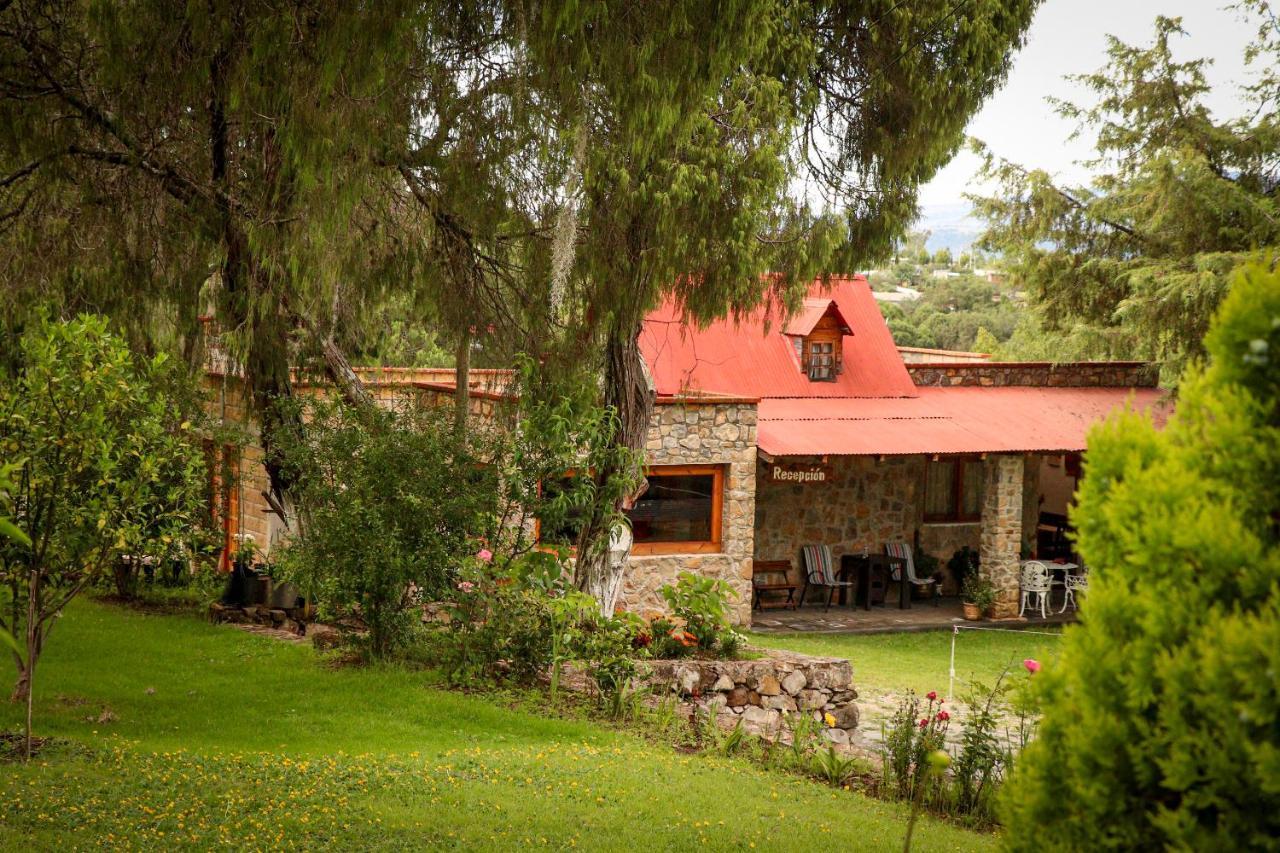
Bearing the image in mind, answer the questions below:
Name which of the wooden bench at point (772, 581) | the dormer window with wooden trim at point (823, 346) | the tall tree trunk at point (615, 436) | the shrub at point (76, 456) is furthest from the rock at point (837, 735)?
the dormer window with wooden trim at point (823, 346)

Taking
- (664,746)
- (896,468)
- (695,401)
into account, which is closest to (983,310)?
(896,468)

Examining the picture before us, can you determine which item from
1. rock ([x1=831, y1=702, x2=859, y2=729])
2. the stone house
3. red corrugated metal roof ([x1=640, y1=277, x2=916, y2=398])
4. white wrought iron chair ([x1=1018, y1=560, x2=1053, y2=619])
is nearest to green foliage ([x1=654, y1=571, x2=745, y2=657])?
rock ([x1=831, y1=702, x2=859, y2=729])

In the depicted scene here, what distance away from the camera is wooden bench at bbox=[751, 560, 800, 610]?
60.6ft

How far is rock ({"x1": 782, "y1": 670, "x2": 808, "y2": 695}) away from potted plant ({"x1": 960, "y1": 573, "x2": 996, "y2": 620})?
8.00 m

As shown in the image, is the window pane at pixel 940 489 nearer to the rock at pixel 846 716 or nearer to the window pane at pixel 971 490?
the window pane at pixel 971 490

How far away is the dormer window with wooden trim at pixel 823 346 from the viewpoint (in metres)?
20.2

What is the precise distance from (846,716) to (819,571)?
285 inches

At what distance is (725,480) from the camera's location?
56.6ft

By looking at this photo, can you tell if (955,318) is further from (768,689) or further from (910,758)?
(910,758)

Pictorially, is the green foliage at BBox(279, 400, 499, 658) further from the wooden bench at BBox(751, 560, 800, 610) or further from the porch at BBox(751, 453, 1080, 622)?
the wooden bench at BBox(751, 560, 800, 610)

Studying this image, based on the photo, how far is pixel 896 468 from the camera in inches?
791

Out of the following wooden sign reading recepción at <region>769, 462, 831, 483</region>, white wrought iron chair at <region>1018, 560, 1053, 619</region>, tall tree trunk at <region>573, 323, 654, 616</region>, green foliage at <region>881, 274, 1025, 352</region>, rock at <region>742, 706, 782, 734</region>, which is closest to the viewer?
rock at <region>742, 706, 782, 734</region>

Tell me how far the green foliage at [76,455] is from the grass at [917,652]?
8.61 m

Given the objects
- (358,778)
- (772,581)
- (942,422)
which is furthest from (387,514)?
(942,422)
